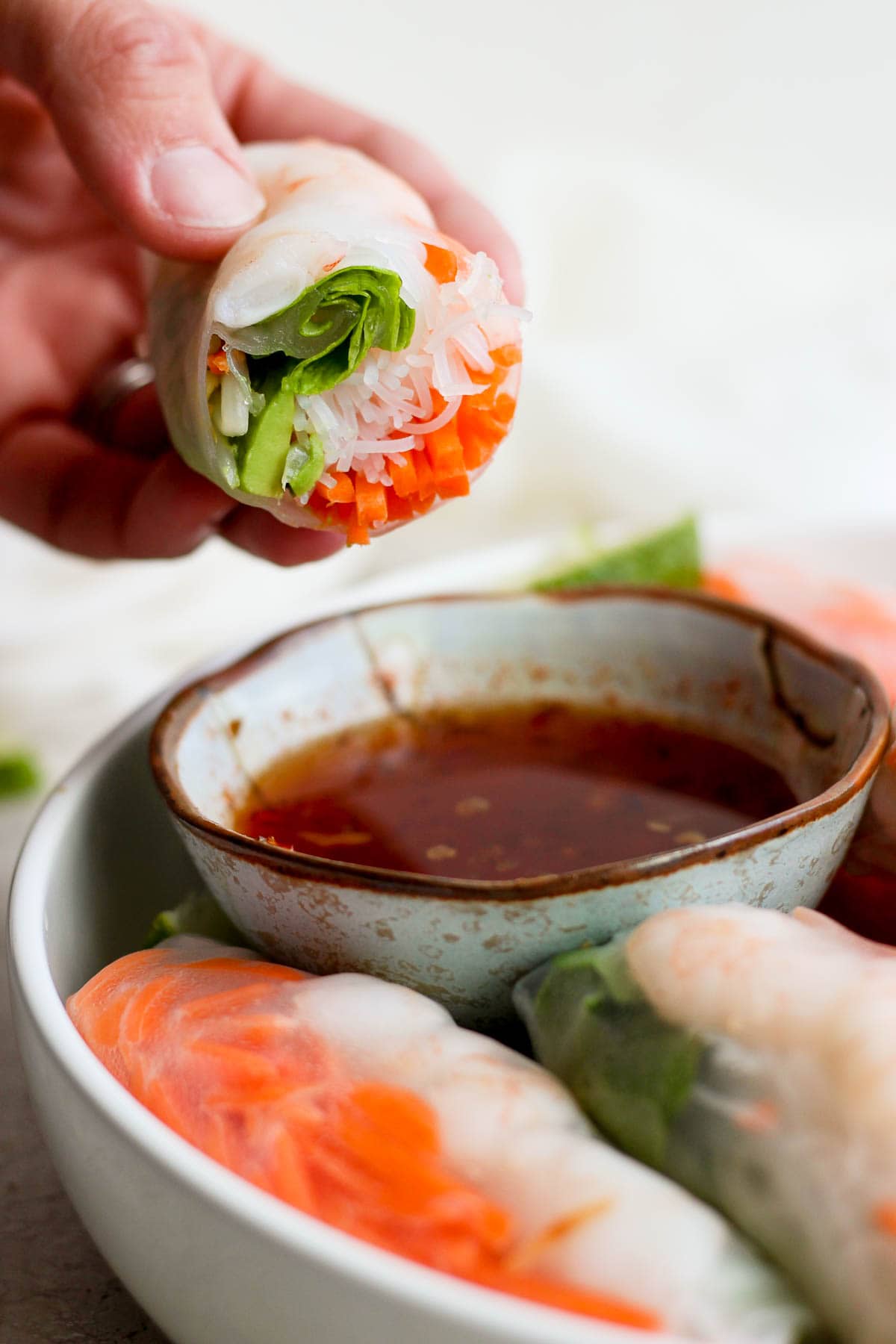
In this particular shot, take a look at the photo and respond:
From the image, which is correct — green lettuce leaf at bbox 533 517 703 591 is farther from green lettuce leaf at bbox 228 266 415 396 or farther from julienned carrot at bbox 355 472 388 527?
green lettuce leaf at bbox 228 266 415 396

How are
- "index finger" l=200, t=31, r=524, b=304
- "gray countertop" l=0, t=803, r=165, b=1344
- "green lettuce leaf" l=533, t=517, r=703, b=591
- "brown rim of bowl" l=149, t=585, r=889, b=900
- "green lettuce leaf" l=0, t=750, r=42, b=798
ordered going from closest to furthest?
"brown rim of bowl" l=149, t=585, r=889, b=900 < "gray countertop" l=0, t=803, r=165, b=1344 < "index finger" l=200, t=31, r=524, b=304 < "green lettuce leaf" l=533, t=517, r=703, b=591 < "green lettuce leaf" l=0, t=750, r=42, b=798

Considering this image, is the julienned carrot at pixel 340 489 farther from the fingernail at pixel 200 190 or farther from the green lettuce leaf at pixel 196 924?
the green lettuce leaf at pixel 196 924

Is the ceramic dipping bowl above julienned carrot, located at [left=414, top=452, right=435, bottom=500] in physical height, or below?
below

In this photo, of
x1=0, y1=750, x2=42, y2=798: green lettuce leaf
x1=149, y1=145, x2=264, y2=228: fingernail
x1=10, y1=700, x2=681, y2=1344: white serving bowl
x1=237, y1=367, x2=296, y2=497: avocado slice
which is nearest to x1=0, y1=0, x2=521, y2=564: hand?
x1=149, y1=145, x2=264, y2=228: fingernail

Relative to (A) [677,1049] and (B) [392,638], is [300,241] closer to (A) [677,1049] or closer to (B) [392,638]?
(B) [392,638]

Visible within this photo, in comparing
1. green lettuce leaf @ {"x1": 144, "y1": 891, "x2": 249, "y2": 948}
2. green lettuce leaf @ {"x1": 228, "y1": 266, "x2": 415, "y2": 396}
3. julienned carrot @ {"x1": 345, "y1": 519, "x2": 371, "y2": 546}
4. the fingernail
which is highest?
the fingernail

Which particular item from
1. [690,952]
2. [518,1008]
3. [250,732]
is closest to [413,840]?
[250,732]

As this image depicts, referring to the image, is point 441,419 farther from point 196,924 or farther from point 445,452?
point 196,924

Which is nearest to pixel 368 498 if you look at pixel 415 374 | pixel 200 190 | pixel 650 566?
pixel 415 374
